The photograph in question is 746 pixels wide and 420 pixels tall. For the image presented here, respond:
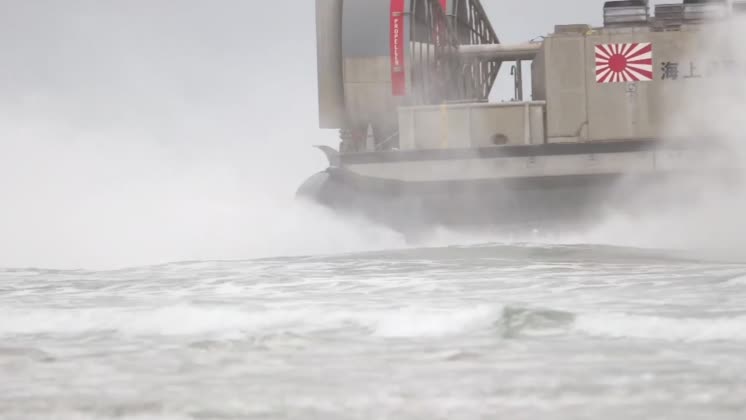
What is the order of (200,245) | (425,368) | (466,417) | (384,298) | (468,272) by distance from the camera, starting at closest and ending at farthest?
(466,417) < (425,368) < (384,298) < (468,272) < (200,245)

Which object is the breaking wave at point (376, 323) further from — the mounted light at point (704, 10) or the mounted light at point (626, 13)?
the mounted light at point (704, 10)

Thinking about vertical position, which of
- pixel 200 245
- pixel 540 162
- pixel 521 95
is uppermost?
pixel 521 95

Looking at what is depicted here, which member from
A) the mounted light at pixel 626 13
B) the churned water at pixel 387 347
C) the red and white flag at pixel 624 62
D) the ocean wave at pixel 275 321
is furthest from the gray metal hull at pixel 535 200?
the ocean wave at pixel 275 321

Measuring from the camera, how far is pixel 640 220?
33.0 feet

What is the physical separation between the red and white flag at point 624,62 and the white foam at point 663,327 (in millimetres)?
6476

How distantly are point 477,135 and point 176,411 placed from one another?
803 cm

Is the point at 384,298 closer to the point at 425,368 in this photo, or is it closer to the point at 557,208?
the point at 425,368

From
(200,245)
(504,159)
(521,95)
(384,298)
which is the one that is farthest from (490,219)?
(384,298)

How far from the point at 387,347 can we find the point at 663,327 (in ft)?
3.37

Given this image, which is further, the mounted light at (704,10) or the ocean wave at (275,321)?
the mounted light at (704,10)

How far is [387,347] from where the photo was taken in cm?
367

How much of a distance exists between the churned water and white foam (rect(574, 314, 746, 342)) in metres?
0.01

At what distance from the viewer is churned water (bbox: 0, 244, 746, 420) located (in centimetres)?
276

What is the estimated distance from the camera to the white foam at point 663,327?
371 centimetres
